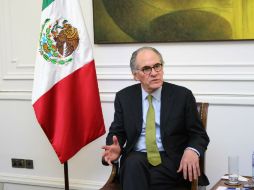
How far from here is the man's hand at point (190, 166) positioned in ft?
7.13

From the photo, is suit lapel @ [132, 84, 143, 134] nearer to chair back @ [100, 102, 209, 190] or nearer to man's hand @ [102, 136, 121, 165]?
man's hand @ [102, 136, 121, 165]

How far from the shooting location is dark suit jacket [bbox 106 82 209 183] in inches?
92.8

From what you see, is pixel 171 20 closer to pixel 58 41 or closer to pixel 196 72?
pixel 196 72

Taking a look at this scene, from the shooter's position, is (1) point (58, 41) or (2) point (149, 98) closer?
(2) point (149, 98)

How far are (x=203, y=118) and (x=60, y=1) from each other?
1.27m

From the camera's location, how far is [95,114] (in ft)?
9.55

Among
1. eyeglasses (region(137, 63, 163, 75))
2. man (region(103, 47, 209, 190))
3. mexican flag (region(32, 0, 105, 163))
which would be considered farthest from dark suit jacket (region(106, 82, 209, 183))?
mexican flag (region(32, 0, 105, 163))

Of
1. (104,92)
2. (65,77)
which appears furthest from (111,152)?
(104,92)

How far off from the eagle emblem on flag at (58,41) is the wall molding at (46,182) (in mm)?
1073

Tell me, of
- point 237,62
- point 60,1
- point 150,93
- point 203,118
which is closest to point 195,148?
point 203,118

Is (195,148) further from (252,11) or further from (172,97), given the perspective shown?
(252,11)

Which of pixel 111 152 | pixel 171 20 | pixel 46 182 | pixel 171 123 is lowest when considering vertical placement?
pixel 46 182

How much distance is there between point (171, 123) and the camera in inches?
93.9

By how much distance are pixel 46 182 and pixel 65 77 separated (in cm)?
110
